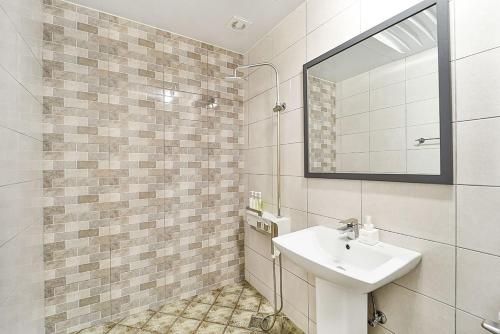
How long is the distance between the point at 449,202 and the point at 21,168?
75.5 inches

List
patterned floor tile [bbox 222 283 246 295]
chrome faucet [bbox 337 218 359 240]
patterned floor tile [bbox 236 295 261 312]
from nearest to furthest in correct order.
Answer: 1. chrome faucet [bbox 337 218 359 240]
2. patterned floor tile [bbox 236 295 261 312]
3. patterned floor tile [bbox 222 283 246 295]

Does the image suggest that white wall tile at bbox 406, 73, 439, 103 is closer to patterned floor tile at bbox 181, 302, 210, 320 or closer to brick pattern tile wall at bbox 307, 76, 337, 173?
brick pattern tile wall at bbox 307, 76, 337, 173

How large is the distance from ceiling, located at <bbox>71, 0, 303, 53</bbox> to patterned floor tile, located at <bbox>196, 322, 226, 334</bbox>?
236 cm

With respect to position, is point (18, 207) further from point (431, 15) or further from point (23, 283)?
point (431, 15)

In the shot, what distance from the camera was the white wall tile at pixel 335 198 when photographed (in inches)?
47.9

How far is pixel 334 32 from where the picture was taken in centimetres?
133

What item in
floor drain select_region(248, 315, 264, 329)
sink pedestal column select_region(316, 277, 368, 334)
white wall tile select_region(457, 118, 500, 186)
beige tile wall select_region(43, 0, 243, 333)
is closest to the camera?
white wall tile select_region(457, 118, 500, 186)

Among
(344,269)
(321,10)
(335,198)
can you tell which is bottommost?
(344,269)

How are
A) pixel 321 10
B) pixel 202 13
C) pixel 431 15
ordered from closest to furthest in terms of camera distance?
pixel 431 15, pixel 321 10, pixel 202 13

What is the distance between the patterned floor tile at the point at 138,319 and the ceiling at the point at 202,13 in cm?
236

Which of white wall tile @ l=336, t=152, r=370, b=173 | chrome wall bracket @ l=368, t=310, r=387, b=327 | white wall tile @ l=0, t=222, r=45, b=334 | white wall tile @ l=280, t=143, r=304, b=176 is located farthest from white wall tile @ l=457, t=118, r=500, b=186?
white wall tile @ l=0, t=222, r=45, b=334

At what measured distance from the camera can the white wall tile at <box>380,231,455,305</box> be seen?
865 mm

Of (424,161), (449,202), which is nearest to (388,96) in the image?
(424,161)

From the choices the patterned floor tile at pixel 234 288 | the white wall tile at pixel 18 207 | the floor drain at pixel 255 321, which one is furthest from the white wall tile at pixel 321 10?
the patterned floor tile at pixel 234 288
